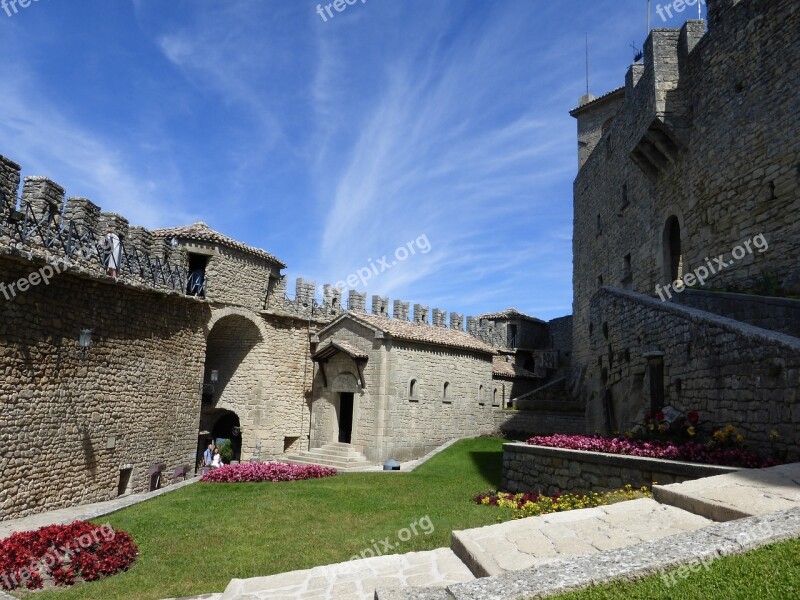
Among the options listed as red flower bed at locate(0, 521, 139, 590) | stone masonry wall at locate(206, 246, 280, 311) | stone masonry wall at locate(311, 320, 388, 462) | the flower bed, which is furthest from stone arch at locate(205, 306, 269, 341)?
the flower bed

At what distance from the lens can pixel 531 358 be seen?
124ft

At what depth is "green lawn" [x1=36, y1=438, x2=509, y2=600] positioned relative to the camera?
24.0 feet

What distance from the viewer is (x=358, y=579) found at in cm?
548

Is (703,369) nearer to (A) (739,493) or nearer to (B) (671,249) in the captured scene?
(A) (739,493)

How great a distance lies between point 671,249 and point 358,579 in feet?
52.8

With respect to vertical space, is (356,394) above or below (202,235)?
below

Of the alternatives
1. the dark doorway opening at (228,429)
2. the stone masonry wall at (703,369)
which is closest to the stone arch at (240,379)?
the dark doorway opening at (228,429)

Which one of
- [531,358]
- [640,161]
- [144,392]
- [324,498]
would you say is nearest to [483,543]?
[324,498]

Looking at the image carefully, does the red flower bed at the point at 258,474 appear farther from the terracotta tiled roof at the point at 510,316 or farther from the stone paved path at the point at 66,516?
the terracotta tiled roof at the point at 510,316

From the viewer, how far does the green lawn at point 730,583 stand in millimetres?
3488

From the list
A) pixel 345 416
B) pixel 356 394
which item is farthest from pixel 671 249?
pixel 345 416

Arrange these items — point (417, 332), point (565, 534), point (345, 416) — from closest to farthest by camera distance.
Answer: point (565, 534) → point (417, 332) → point (345, 416)

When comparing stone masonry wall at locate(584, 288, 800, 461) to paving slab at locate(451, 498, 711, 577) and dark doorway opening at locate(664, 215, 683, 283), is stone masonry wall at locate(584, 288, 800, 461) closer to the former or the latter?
paving slab at locate(451, 498, 711, 577)

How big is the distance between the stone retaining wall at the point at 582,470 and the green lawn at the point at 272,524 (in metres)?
1.28
